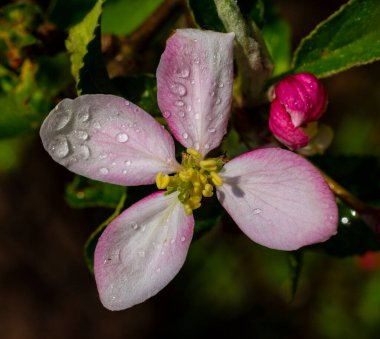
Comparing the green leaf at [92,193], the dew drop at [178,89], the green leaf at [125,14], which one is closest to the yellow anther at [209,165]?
the dew drop at [178,89]

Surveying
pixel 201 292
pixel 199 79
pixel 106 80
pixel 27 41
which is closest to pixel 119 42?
pixel 27 41

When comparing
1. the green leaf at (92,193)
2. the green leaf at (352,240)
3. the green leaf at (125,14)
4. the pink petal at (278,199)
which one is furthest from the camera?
the green leaf at (125,14)

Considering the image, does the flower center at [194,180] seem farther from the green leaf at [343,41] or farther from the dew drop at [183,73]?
the green leaf at [343,41]

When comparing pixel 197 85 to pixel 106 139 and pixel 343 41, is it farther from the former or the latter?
pixel 343 41

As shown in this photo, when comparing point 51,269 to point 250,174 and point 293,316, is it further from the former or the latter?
point 250,174

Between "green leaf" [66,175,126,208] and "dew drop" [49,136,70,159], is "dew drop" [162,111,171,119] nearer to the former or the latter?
"dew drop" [49,136,70,159]

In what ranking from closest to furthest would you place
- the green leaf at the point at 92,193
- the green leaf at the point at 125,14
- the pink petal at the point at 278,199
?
1. the pink petal at the point at 278,199
2. the green leaf at the point at 92,193
3. the green leaf at the point at 125,14

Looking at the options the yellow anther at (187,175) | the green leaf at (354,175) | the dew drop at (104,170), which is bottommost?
the green leaf at (354,175)
